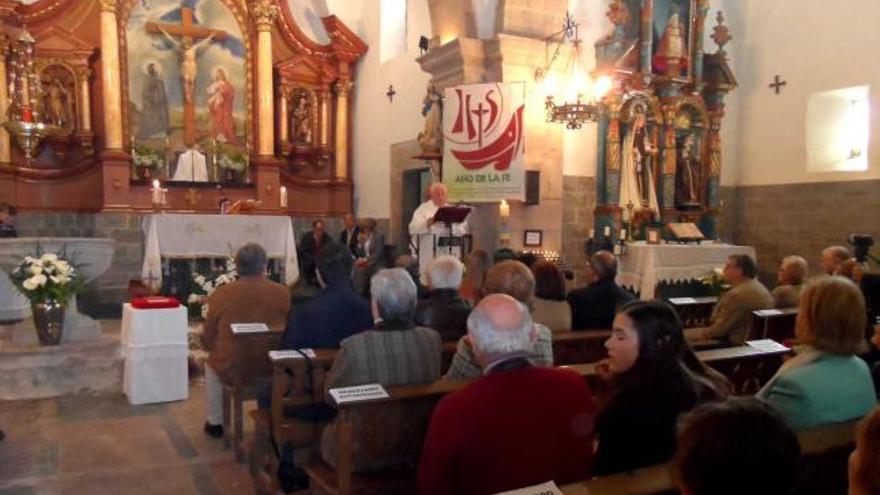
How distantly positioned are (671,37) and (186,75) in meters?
7.58

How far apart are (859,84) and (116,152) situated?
10584 millimetres

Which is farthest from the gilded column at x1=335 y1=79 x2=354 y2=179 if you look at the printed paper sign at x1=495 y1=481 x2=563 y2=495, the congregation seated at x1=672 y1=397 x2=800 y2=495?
the congregation seated at x1=672 y1=397 x2=800 y2=495

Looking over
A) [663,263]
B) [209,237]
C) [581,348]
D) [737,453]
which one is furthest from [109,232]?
[737,453]

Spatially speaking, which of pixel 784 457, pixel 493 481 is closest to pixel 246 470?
pixel 493 481

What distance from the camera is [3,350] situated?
5.15m

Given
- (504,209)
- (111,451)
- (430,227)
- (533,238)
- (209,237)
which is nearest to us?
(111,451)

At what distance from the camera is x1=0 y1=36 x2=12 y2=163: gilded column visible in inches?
371

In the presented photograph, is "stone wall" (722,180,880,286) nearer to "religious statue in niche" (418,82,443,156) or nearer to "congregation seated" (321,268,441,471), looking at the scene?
"religious statue in niche" (418,82,443,156)

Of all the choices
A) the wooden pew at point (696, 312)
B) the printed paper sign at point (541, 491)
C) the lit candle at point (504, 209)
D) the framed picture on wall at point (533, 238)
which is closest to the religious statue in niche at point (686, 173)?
the framed picture on wall at point (533, 238)

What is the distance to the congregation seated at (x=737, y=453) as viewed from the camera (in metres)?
1.13

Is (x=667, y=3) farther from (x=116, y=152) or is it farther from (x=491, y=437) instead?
(x=491, y=437)

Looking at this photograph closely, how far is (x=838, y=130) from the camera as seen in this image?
926 centimetres

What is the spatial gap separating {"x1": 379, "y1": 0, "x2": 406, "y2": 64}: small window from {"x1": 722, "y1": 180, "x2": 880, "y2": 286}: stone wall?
19.7 feet

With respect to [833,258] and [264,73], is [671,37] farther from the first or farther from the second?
[264,73]
